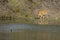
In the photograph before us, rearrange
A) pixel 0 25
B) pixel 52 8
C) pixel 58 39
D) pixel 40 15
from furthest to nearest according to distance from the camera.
A: pixel 52 8
pixel 40 15
pixel 0 25
pixel 58 39

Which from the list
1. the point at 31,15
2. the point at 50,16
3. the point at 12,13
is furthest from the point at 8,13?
the point at 50,16

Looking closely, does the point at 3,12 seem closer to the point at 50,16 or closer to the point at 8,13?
the point at 8,13

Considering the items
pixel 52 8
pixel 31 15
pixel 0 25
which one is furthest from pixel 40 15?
pixel 0 25

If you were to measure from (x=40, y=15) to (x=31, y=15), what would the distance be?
0.80 m

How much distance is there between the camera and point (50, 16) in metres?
22.0

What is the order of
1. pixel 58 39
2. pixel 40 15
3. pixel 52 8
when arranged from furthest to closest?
pixel 52 8 < pixel 40 15 < pixel 58 39

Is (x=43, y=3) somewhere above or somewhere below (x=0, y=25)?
above

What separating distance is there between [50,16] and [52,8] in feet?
5.38

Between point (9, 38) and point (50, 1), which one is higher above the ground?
point (50, 1)

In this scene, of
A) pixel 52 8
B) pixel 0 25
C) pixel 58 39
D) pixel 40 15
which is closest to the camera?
pixel 58 39

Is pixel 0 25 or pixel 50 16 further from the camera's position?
pixel 50 16

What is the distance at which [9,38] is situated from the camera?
11867mm

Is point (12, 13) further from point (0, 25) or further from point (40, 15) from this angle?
point (0, 25)

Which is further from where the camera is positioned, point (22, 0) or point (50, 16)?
point (22, 0)
